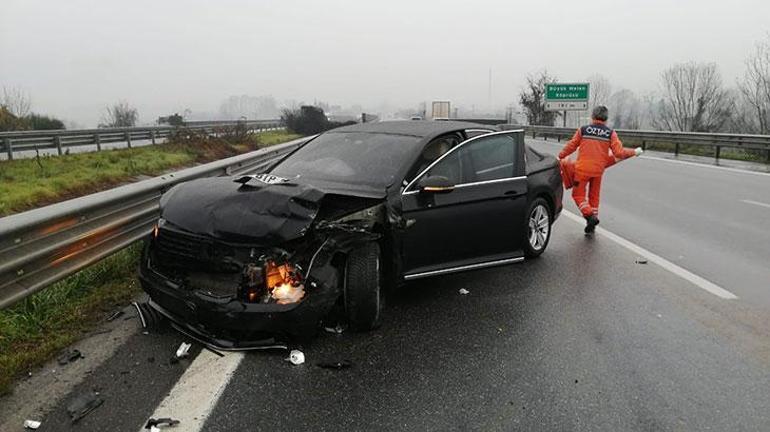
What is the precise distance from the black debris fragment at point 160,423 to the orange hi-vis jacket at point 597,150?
245 inches

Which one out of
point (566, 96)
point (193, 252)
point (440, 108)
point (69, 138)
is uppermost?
point (566, 96)

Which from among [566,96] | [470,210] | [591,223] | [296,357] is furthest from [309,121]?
[296,357]

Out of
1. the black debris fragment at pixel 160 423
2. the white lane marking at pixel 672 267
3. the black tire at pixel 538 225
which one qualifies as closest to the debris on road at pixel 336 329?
the black debris fragment at pixel 160 423

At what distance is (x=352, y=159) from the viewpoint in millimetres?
5035

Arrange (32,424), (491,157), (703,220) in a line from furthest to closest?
(703,220) → (491,157) → (32,424)

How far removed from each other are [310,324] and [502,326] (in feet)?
5.09

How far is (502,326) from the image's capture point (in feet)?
14.1

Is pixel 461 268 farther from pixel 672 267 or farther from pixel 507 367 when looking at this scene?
pixel 672 267

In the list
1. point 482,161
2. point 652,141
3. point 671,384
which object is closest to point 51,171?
point 482,161

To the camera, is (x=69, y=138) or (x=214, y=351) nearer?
(x=214, y=351)

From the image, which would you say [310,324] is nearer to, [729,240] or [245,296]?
[245,296]

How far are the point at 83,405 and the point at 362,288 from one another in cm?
180

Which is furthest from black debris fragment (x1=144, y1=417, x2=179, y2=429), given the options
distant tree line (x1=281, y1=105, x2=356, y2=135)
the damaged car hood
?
distant tree line (x1=281, y1=105, x2=356, y2=135)

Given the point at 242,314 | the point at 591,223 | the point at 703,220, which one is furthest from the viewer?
the point at 703,220
